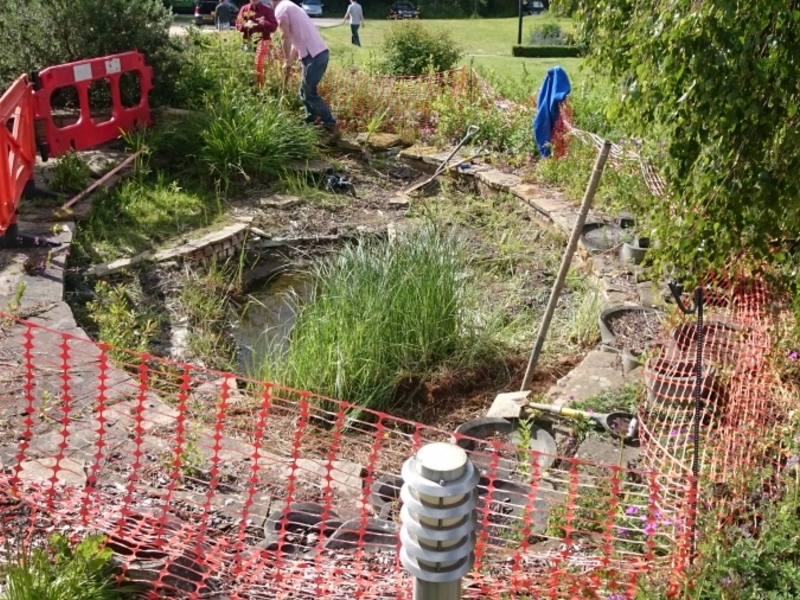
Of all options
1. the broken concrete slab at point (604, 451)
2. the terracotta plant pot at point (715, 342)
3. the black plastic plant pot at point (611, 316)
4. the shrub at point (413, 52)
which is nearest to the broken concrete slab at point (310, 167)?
the shrub at point (413, 52)

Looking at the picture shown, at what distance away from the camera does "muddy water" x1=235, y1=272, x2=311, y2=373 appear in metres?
5.94

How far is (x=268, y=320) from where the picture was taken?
666 centimetres

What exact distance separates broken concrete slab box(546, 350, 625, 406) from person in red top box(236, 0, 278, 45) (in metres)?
7.20

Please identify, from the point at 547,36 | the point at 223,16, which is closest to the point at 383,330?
the point at 223,16

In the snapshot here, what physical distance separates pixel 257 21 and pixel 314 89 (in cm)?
244

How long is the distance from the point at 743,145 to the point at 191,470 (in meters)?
2.50

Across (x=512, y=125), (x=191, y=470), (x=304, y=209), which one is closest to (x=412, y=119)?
(x=512, y=125)

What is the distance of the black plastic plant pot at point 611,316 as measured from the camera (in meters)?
5.20

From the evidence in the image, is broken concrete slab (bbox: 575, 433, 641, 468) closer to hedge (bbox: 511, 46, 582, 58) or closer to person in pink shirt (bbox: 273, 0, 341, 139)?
person in pink shirt (bbox: 273, 0, 341, 139)

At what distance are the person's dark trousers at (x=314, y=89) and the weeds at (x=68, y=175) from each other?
290cm

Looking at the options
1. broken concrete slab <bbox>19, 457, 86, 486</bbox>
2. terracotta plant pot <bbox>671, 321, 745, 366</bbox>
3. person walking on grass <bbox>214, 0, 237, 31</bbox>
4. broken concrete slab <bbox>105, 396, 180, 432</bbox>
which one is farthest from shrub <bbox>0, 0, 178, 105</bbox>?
person walking on grass <bbox>214, 0, 237, 31</bbox>

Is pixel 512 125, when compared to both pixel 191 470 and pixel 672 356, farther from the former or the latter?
pixel 191 470

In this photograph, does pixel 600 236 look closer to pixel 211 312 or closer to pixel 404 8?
pixel 211 312

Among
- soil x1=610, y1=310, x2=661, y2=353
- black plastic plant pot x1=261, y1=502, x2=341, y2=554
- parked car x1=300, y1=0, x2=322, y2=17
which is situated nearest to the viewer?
black plastic plant pot x1=261, y1=502, x2=341, y2=554
